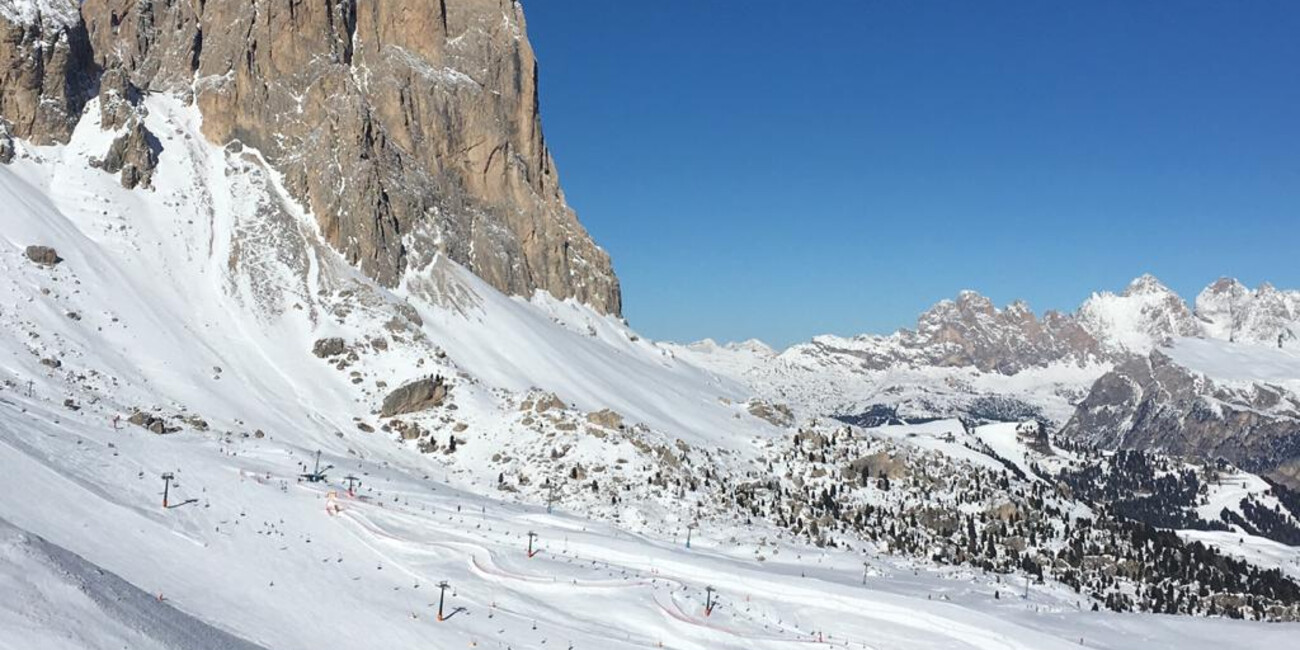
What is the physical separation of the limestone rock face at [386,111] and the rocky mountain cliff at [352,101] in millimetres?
252

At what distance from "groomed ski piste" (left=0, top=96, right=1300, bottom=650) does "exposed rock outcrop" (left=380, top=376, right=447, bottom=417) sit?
2077 mm

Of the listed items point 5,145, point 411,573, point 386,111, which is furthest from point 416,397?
point 386,111

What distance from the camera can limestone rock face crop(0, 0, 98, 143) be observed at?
340ft

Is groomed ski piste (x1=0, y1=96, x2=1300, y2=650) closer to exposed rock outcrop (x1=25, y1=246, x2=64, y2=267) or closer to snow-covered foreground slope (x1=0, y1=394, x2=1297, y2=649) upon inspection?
snow-covered foreground slope (x1=0, y1=394, x2=1297, y2=649)

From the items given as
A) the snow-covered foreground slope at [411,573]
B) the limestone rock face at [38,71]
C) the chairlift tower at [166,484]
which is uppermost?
the limestone rock face at [38,71]

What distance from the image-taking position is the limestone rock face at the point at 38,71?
10369cm

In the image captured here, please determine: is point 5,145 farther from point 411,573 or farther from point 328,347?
point 411,573

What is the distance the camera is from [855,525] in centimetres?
9362

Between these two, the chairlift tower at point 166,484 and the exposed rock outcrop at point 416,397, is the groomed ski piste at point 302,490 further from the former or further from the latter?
the exposed rock outcrop at point 416,397

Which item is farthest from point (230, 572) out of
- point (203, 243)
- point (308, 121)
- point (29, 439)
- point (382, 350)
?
point (308, 121)

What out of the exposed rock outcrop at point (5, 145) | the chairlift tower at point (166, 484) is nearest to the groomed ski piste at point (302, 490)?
the chairlift tower at point (166, 484)

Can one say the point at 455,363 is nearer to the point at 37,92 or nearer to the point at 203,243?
the point at 203,243

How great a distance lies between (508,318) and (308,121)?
40126 millimetres

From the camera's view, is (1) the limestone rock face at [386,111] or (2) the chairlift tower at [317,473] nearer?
(2) the chairlift tower at [317,473]
